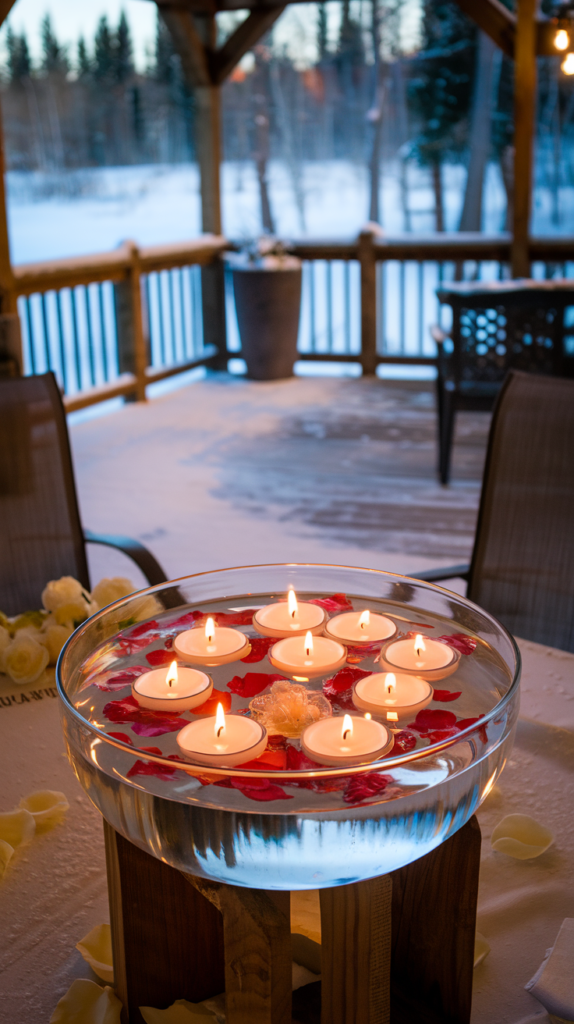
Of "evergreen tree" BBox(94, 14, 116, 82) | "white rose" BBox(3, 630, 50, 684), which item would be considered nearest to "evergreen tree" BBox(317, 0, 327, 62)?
"evergreen tree" BBox(94, 14, 116, 82)

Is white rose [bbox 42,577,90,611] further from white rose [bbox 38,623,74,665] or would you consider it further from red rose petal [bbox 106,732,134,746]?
red rose petal [bbox 106,732,134,746]

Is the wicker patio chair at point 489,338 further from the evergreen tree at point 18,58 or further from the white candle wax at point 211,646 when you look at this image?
the white candle wax at point 211,646

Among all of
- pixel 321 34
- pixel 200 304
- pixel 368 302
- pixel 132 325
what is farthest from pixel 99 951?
pixel 321 34

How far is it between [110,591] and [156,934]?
542 millimetres

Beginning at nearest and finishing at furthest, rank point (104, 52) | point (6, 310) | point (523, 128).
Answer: point (6, 310) → point (523, 128) → point (104, 52)

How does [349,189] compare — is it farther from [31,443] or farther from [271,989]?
[271,989]

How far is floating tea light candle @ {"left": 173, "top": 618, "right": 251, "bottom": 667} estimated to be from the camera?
77 cm

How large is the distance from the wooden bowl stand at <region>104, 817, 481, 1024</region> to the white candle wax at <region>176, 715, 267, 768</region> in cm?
8

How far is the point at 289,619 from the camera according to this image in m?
0.84

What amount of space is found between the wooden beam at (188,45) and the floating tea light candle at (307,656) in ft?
21.2

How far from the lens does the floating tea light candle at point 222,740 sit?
600 millimetres

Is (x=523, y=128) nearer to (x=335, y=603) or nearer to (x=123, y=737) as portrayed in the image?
(x=335, y=603)

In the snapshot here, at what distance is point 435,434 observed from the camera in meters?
5.11

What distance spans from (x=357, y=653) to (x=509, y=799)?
241mm
